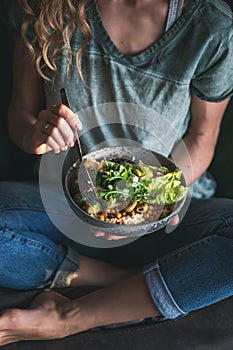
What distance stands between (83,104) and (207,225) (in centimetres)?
35

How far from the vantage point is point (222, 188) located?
1221mm

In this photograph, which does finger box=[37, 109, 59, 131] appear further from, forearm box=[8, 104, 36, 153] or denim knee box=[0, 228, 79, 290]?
denim knee box=[0, 228, 79, 290]

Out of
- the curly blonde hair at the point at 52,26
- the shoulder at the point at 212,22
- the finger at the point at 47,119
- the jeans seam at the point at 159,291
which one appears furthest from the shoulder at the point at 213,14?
the jeans seam at the point at 159,291

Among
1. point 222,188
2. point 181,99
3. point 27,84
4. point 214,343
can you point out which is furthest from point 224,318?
point 27,84

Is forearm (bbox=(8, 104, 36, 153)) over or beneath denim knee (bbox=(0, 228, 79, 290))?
over

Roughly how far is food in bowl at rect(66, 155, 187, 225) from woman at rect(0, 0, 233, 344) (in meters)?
0.09

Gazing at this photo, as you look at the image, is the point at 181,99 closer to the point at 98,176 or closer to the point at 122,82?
the point at 122,82

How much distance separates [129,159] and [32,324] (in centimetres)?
37

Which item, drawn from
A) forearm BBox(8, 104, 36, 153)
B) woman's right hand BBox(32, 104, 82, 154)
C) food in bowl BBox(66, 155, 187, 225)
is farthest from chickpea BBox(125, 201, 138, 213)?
forearm BBox(8, 104, 36, 153)

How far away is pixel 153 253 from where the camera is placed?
1077 mm

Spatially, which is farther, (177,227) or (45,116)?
(177,227)

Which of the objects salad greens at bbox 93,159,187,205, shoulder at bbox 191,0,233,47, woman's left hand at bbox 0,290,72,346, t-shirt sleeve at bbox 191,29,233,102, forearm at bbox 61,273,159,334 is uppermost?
shoulder at bbox 191,0,233,47

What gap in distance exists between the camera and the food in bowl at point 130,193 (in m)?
0.82

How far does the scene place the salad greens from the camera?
83 centimetres
